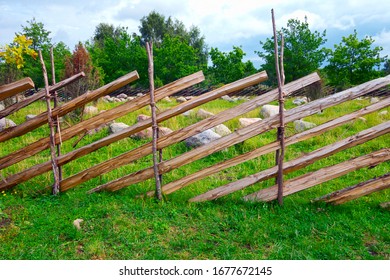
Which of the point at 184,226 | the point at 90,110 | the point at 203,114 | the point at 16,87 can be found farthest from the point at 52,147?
the point at 90,110

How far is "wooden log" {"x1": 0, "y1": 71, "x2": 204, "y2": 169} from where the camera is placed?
3756 millimetres

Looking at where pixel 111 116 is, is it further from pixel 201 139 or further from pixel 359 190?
pixel 359 190

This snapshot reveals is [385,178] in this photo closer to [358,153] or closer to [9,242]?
[358,153]

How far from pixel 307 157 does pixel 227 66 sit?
23.3 m

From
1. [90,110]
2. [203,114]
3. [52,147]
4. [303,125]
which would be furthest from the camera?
[90,110]

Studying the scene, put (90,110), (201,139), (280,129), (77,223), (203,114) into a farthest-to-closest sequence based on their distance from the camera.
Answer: (90,110) < (203,114) < (201,139) < (280,129) < (77,223)

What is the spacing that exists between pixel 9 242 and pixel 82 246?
2.12ft

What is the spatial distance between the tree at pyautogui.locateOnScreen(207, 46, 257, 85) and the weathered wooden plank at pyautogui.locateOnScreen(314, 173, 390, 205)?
2257cm

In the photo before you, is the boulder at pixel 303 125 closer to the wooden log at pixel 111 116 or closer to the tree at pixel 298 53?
the wooden log at pixel 111 116

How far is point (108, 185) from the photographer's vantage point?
408cm

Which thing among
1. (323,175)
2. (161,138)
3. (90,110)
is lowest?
(323,175)

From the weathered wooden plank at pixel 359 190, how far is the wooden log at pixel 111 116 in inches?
70.8

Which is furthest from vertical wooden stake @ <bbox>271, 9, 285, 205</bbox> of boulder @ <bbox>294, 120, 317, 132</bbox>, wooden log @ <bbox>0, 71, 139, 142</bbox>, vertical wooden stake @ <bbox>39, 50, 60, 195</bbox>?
boulder @ <bbox>294, 120, 317, 132</bbox>

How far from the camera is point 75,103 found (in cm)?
396
